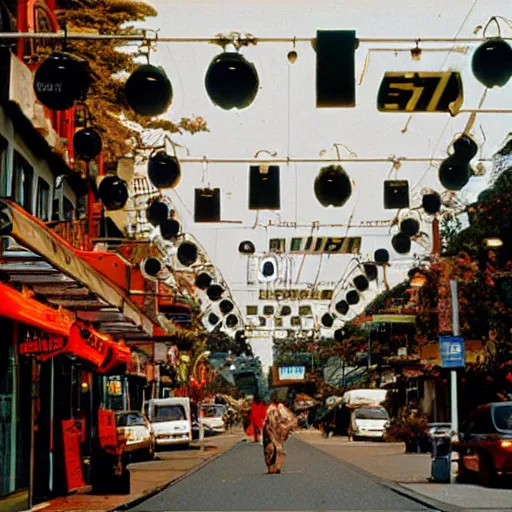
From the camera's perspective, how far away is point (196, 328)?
74750 millimetres

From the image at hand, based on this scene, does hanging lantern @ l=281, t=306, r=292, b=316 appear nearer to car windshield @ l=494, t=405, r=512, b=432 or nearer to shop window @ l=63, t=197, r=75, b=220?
shop window @ l=63, t=197, r=75, b=220

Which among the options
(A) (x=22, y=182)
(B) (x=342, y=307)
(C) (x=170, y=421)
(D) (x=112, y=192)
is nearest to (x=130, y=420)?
(C) (x=170, y=421)

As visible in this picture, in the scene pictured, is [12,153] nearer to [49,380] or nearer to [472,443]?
[49,380]

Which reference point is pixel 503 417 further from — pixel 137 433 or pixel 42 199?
pixel 137 433

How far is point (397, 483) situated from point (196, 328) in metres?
49.7

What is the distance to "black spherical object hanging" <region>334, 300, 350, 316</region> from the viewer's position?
49181mm

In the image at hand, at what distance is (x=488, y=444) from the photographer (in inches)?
933

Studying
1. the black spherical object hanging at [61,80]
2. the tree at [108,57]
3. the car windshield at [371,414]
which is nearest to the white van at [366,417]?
the car windshield at [371,414]

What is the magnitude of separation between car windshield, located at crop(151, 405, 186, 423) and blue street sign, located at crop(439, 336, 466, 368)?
17364mm

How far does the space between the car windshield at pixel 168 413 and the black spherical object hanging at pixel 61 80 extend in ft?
114

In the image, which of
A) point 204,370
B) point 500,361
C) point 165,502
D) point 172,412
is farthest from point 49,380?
point 204,370

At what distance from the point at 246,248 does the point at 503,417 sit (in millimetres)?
14154

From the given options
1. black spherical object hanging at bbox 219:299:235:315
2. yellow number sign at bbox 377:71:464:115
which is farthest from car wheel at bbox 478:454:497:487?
black spherical object hanging at bbox 219:299:235:315

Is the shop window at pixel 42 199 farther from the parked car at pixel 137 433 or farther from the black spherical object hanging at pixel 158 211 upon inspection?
the parked car at pixel 137 433
